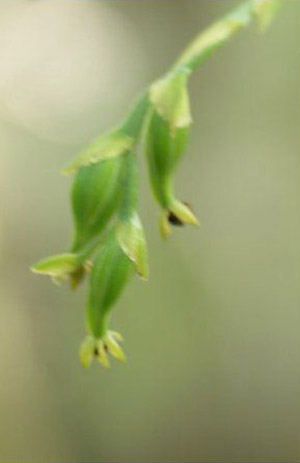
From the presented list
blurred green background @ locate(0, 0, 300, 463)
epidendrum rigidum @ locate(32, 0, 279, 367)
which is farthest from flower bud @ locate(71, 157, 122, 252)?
blurred green background @ locate(0, 0, 300, 463)

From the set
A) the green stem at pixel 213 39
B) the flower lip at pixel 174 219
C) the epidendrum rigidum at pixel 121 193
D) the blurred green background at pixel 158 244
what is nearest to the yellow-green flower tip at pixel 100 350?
the epidendrum rigidum at pixel 121 193

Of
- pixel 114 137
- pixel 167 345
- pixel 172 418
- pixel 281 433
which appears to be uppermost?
pixel 114 137

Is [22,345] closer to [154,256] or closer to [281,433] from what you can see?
[154,256]

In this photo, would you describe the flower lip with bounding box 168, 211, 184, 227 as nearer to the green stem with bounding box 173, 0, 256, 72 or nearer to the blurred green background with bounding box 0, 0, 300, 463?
the green stem with bounding box 173, 0, 256, 72

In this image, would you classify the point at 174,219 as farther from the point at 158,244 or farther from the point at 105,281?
the point at 158,244

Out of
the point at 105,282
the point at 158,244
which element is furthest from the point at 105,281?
the point at 158,244

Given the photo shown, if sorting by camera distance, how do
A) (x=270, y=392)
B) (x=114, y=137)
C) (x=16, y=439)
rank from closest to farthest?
(x=114, y=137) < (x=16, y=439) < (x=270, y=392)

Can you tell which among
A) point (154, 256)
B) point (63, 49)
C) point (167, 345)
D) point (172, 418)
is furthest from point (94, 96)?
point (172, 418)

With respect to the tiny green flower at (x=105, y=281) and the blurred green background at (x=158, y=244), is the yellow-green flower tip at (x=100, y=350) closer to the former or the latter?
the tiny green flower at (x=105, y=281)
